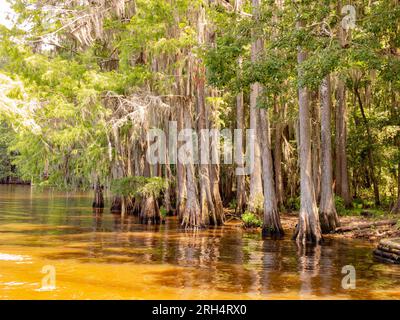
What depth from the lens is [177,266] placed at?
12336mm

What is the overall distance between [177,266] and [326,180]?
8.03 metres

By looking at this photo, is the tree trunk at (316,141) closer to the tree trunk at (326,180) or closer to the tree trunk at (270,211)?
the tree trunk at (326,180)

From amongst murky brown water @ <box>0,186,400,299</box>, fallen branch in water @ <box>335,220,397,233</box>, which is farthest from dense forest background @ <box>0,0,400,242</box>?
murky brown water @ <box>0,186,400,299</box>

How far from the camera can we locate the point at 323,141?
19328 mm

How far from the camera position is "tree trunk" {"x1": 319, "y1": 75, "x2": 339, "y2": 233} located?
717 inches

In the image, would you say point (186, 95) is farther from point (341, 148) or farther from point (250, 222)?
point (341, 148)

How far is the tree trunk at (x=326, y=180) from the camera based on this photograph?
1822cm

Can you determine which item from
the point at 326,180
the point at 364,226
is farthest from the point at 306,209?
the point at 364,226

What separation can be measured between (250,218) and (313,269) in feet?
27.0

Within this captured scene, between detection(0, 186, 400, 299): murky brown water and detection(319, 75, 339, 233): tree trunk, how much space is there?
5.16 feet

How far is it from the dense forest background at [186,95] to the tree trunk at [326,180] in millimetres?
36

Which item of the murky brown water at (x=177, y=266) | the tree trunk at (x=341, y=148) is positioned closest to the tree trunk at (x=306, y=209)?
the murky brown water at (x=177, y=266)

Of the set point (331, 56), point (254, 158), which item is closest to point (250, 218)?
point (254, 158)
